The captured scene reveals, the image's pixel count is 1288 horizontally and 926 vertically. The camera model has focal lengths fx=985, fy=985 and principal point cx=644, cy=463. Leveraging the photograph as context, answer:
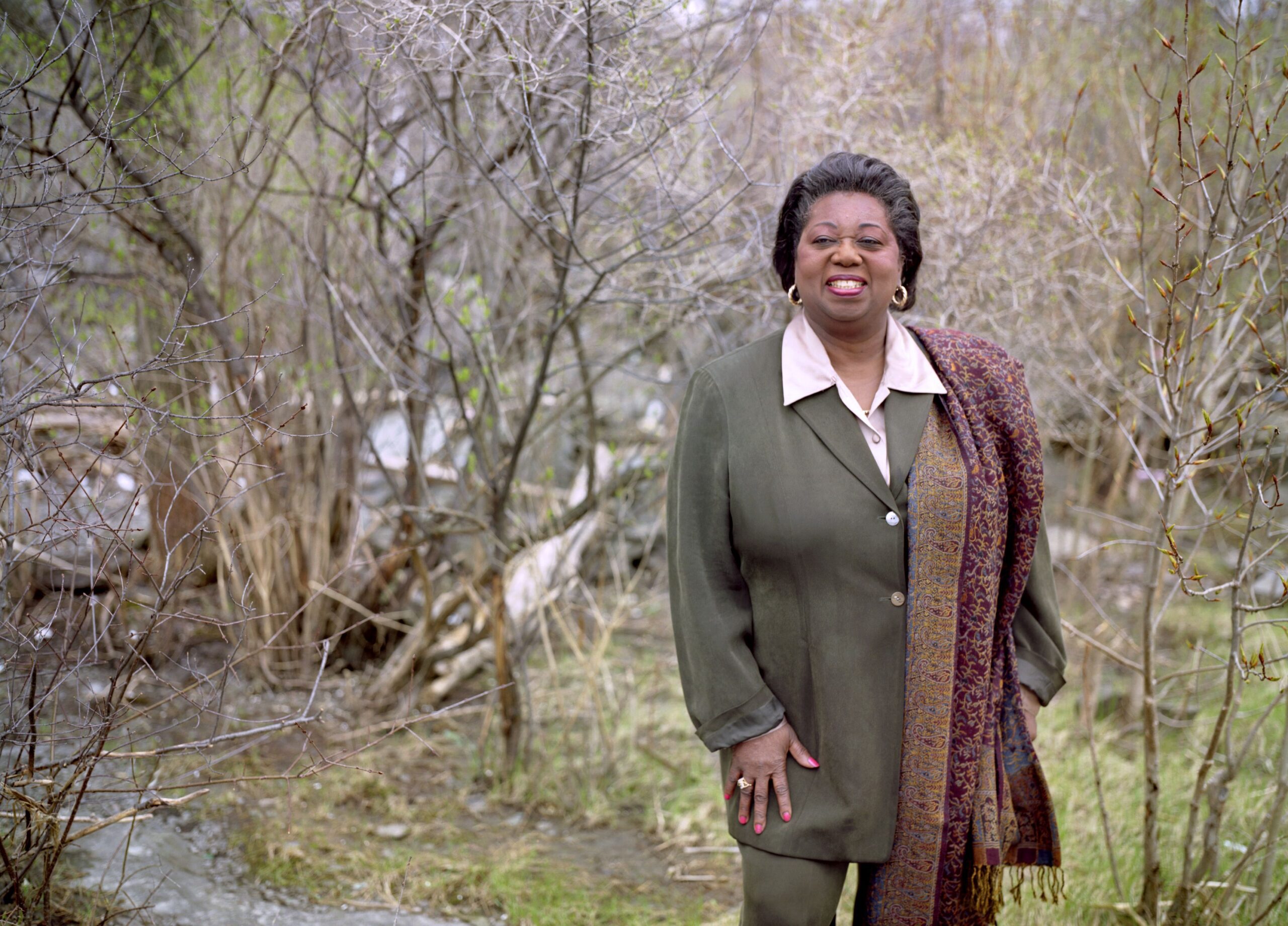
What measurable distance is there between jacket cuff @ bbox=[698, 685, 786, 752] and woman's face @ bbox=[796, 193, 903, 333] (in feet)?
2.67

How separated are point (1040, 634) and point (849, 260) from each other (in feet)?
3.13

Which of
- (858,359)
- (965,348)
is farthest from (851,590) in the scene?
(965,348)

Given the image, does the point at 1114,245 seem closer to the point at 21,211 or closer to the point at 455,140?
the point at 455,140

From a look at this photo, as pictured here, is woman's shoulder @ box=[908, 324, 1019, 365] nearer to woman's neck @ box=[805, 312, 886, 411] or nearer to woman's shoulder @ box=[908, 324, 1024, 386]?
woman's shoulder @ box=[908, 324, 1024, 386]

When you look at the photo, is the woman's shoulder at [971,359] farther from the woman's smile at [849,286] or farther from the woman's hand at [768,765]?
the woman's hand at [768,765]

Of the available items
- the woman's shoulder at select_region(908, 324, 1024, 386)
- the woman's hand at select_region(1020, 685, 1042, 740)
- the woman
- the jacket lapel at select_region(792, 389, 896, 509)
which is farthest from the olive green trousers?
the woman's shoulder at select_region(908, 324, 1024, 386)

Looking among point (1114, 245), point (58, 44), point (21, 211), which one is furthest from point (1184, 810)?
Answer: point (58, 44)

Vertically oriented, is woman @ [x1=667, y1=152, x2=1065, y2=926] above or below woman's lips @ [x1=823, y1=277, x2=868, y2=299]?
below

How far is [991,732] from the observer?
212 cm

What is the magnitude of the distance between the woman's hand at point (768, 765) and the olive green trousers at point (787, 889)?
Answer: 0.26 feet

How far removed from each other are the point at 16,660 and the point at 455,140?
2.13 m

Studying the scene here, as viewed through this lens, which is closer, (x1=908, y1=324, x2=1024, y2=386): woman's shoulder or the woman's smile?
the woman's smile

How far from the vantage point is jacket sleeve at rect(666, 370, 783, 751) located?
203 cm

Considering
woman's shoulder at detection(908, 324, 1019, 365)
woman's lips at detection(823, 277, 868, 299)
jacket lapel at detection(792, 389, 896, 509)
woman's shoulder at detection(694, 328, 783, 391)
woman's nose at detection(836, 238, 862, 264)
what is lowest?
jacket lapel at detection(792, 389, 896, 509)
